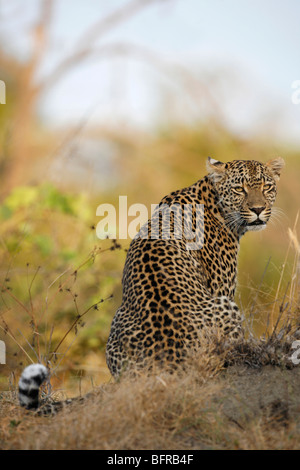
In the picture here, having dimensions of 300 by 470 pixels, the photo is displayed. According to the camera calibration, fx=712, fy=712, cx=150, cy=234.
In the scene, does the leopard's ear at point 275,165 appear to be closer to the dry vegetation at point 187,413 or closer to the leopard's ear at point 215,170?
the leopard's ear at point 215,170

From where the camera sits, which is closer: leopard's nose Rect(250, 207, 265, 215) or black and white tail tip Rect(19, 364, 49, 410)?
black and white tail tip Rect(19, 364, 49, 410)

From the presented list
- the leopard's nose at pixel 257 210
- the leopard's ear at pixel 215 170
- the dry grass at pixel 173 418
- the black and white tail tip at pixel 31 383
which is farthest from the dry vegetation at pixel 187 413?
the leopard's ear at pixel 215 170

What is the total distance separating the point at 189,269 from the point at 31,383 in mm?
1908

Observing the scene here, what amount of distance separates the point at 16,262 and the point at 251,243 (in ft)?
34.2

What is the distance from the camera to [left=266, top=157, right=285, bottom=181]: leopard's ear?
7.84 m

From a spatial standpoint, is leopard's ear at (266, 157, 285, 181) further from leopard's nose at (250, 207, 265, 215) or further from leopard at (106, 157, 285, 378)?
leopard's nose at (250, 207, 265, 215)

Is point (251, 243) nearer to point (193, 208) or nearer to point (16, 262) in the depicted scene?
point (16, 262)

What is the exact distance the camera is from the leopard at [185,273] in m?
5.71

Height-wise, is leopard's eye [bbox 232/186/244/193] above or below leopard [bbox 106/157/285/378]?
above

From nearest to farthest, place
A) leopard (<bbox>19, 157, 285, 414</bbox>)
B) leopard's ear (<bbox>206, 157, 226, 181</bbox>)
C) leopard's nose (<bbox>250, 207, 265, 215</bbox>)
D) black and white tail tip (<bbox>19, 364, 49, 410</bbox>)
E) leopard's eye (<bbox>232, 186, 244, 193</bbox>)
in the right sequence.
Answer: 1. black and white tail tip (<bbox>19, 364, 49, 410</bbox>)
2. leopard (<bbox>19, 157, 285, 414</bbox>)
3. leopard's nose (<bbox>250, 207, 265, 215</bbox>)
4. leopard's eye (<bbox>232, 186, 244, 193</bbox>)
5. leopard's ear (<bbox>206, 157, 226, 181</bbox>)

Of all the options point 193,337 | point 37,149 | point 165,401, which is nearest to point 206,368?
point 193,337

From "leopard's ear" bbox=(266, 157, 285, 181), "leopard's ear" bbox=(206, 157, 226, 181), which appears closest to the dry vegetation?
"leopard's ear" bbox=(206, 157, 226, 181)

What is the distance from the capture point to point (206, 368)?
5.64m

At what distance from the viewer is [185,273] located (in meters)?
6.28
